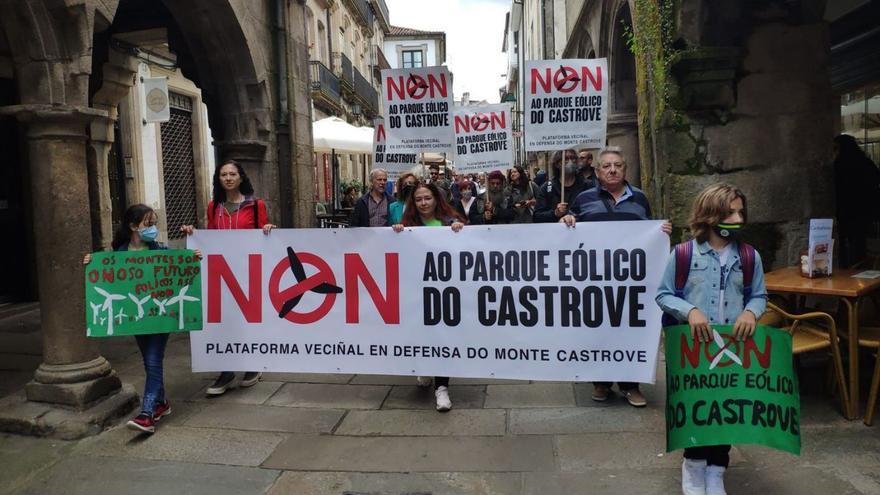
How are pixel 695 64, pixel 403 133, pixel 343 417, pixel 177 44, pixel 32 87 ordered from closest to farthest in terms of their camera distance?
pixel 32 87 → pixel 343 417 → pixel 695 64 → pixel 403 133 → pixel 177 44

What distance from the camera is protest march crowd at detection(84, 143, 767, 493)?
311cm

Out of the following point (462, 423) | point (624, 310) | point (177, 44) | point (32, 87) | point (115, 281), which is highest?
point (177, 44)

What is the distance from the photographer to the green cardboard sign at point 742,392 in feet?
9.82

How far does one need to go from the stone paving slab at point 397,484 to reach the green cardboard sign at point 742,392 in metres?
1.02

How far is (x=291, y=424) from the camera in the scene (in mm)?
4570

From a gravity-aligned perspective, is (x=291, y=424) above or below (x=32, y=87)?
below


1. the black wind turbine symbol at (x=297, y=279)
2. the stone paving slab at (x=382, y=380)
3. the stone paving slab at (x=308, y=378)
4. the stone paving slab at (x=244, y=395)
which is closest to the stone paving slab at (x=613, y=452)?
the stone paving slab at (x=382, y=380)

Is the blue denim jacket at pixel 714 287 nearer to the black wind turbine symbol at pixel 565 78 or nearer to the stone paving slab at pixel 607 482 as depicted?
the stone paving slab at pixel 607 482

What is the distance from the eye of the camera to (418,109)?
726 centimetres

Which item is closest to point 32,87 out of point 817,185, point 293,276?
point 293,276

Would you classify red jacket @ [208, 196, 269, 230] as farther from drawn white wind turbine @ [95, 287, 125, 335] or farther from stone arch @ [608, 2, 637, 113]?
stone arch @ [608, 2, 637, 113]

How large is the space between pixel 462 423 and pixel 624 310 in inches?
50.3

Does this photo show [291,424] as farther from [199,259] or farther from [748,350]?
[748,350]

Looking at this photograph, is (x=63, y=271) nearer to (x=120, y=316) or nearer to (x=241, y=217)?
(x=120, y=316)
